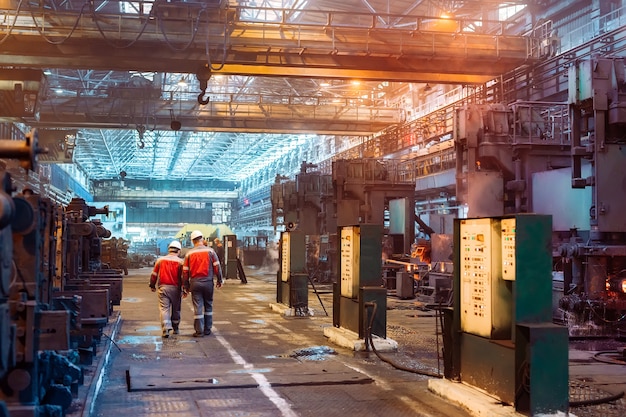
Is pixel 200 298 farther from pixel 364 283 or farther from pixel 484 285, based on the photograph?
pixel 484 285

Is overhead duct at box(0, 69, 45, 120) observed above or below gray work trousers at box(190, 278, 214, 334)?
above

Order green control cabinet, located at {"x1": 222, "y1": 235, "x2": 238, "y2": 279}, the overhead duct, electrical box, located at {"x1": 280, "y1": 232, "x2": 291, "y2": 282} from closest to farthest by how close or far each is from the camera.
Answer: electrical box, located at {"x1": 280, "y1": 232, "x2": 291, "y2": 282}, the overhead duct, green control cabinet, located at {"x1": 222, "y1": 235, "x2": 238, "y2": 279}

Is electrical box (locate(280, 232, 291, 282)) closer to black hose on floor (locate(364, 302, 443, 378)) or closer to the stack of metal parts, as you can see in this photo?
black hose on floor (locate(364, 302, 443, 378))

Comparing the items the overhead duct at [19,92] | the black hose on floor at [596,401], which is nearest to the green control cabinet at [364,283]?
the black hose on floor at [596,401]

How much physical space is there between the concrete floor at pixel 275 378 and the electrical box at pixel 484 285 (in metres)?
0.58

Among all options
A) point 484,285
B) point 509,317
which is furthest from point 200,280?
→ point 509,317

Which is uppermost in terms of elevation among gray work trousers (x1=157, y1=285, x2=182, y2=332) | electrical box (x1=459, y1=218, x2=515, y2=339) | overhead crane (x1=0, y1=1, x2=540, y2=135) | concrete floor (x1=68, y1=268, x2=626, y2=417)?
overhead crane (x1=0, y1=1, x2=540, y2=135)

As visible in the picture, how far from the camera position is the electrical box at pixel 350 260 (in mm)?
11070

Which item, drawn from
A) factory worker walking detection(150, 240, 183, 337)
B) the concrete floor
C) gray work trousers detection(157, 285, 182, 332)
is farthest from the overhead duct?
gray work trousers detection(157, 285, 182, 332)

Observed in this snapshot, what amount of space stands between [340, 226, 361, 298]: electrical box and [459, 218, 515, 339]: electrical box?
3832mm

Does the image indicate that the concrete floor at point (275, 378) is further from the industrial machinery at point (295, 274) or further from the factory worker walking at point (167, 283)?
the industrial machinery at point (295, 274)

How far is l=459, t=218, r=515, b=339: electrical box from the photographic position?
21.8 feet

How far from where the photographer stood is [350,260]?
11312mm

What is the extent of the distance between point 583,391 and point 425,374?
1.90 m
